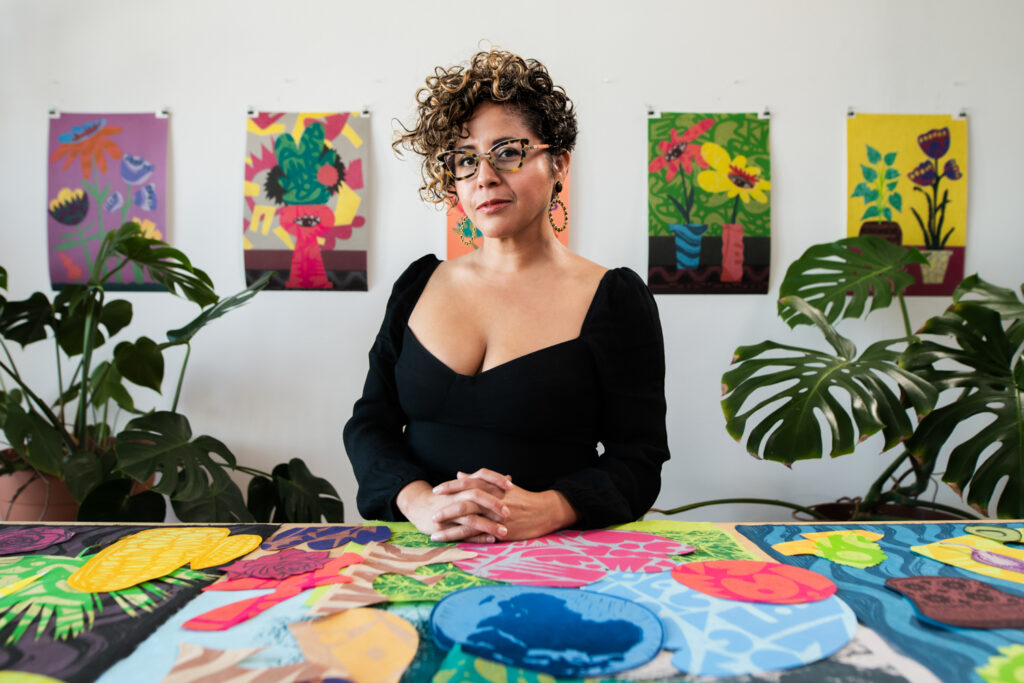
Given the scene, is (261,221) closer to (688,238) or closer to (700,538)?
(688,238)

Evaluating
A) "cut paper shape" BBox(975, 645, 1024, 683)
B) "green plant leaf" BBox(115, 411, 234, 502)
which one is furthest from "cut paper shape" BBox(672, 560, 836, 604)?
"green plant leaf" BBox(115, 411, 234, 502)

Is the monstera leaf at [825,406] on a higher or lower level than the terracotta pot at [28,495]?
higher

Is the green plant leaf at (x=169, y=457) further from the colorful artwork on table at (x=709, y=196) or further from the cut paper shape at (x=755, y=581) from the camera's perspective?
the colorful artwork on table at (x=709, y=196)

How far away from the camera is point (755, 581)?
69 cm

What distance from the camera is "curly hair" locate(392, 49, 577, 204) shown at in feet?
3.78

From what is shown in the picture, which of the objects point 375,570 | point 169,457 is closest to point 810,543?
point 375,570

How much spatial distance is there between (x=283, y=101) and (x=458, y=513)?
6.01ft

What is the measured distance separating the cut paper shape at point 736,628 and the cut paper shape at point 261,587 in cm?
27

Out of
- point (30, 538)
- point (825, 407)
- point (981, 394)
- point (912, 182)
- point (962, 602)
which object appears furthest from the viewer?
point (912, 182)

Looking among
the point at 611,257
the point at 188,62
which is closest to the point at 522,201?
the point at 611,257

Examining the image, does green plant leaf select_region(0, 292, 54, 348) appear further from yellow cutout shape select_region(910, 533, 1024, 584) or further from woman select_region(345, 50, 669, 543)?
yellow cutout shape select_region(910, 533, 1024, 584)

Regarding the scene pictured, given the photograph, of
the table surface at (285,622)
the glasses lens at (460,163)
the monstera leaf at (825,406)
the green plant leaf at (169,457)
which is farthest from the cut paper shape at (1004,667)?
the green plant leaf at (169,457)

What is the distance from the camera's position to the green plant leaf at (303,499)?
1.78 meters

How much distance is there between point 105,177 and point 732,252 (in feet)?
6.89
